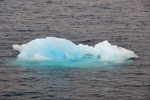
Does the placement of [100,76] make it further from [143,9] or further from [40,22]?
[143,9]

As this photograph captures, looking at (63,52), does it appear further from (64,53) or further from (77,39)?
(77,39)

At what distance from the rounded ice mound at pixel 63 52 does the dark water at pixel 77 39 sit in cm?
43

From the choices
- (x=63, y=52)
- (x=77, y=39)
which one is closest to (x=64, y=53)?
(x=63, y=52)

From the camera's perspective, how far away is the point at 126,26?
16828mm

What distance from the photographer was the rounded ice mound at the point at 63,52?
12727 millimetres

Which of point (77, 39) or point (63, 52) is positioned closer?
point (63, 52)

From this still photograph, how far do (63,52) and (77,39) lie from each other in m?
1.93

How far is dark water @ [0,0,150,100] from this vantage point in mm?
10359

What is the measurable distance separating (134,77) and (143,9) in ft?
31.0

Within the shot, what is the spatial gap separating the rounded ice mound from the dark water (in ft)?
1.42

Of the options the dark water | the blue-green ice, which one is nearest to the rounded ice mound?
the blue-green ice

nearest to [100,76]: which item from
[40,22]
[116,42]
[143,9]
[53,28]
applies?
[116,42]

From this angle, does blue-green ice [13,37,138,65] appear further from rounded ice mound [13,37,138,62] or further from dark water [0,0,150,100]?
dark water [0,0,150,100]

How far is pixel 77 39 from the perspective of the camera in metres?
14.8
